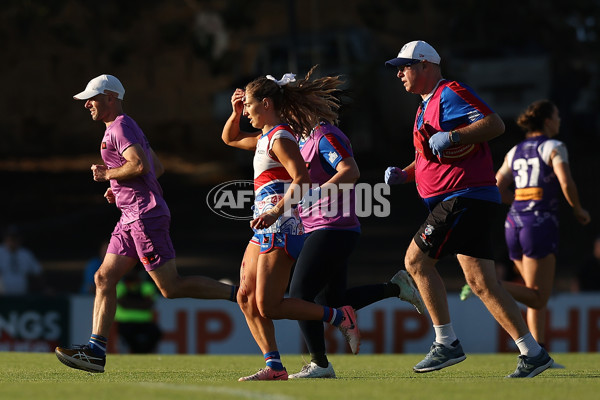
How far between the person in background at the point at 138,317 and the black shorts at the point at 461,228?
23.7ft

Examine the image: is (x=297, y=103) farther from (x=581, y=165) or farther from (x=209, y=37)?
(x=209, y=37)

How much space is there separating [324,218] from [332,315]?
635 mm

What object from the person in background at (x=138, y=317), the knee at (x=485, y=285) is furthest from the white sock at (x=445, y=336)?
the person in background at (x=138, y=317)

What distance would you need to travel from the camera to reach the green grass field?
670 centimetres

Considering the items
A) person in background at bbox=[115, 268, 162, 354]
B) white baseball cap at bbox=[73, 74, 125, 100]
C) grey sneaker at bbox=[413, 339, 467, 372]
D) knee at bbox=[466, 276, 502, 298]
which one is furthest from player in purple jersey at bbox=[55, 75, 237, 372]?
person in background at bbox=[115, 268, 162, 354]

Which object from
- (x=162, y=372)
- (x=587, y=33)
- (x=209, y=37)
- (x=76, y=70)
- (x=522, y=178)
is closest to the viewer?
(x=162, y=372)

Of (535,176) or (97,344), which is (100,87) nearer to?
(97,344)

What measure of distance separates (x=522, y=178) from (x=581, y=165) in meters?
18.6

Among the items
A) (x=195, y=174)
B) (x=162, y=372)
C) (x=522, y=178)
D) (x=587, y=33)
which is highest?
(x=587, y=33)

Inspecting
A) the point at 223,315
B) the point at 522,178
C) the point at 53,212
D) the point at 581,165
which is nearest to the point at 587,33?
the point at 581,165

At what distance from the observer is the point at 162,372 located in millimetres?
9125

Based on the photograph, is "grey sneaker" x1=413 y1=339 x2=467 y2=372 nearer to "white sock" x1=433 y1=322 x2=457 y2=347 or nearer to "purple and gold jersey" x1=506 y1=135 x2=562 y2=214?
"white sock" x1=433 y1=322 x2=457 y2=347

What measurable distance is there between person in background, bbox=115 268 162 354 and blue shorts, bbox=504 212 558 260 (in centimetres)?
593

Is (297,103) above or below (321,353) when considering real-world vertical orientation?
above
